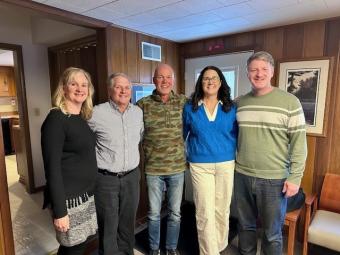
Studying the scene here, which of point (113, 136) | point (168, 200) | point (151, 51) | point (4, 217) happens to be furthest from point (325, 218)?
point (4, 217)

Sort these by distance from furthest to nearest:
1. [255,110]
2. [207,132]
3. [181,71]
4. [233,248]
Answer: [181,71]
[233,248]
[207,132]
[255,110]

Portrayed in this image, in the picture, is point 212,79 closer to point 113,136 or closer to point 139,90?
point 113,136

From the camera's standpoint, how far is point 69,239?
4.28ft

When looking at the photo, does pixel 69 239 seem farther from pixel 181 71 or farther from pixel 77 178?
pixel 181 71

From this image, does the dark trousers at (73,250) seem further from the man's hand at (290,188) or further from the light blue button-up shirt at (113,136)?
the man's hand at (290,188)

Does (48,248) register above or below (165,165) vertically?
below

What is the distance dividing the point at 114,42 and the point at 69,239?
1589 millimetres

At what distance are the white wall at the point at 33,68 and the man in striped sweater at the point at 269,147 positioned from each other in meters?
2.19

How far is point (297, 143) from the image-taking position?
148 cm

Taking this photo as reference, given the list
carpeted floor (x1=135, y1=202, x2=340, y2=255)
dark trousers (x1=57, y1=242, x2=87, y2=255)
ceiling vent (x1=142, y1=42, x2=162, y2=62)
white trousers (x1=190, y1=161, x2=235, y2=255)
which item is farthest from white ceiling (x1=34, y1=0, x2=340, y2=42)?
carpeted floor (x1=135, y1=202, x2=340, y2=255)

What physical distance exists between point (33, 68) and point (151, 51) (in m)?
1.63

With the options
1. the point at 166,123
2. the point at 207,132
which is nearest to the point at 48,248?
the point at 166,123

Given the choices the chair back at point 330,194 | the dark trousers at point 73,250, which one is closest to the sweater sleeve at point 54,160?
the dark trousers at point 73,250

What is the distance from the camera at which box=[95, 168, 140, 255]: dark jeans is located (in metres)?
1.62
